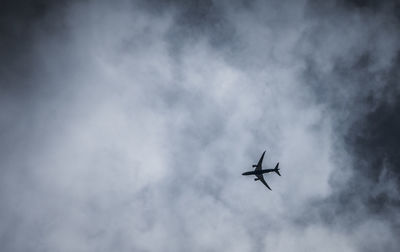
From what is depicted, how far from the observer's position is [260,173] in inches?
4761
